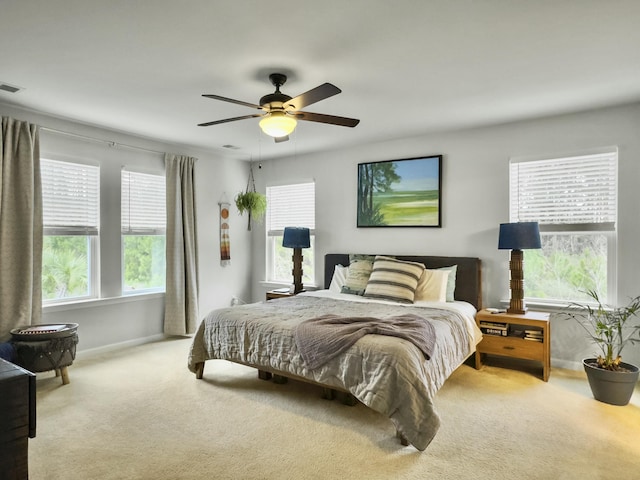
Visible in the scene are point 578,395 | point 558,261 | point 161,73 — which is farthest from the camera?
point 558,261

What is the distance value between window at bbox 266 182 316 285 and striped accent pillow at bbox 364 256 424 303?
1513 mm

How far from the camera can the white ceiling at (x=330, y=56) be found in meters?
2.22

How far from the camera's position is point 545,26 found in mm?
2371

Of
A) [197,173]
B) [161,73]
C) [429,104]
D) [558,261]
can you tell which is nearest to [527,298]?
[558,261]

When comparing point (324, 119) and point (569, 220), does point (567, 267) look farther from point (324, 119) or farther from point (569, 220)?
point (324, 119)

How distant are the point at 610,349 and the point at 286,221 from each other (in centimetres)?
427

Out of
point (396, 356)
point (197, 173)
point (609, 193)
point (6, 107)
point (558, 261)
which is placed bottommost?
point (396, 356)

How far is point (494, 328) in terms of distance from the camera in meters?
3.97

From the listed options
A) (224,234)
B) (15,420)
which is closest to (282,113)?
(15,420)

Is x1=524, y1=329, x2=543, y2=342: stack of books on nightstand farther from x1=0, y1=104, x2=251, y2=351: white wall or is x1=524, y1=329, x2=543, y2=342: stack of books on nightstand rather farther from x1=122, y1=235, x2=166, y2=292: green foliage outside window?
x1=122, y1=235, x2=166, y2=292: green foliage outside window

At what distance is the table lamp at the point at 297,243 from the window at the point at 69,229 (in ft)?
7.51

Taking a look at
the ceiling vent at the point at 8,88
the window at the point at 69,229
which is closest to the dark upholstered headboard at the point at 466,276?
the window at the point at 69,229

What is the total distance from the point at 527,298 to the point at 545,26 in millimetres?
2853

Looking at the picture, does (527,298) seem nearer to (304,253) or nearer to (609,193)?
(609,193)
